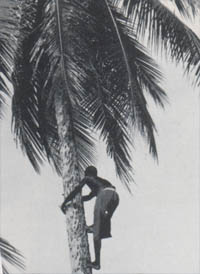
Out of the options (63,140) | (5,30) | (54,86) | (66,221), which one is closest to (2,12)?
(5,30)

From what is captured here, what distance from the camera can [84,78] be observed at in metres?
12.0

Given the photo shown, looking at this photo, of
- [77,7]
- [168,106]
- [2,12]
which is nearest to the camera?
[2,12]

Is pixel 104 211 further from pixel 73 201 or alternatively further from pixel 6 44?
pixel 6 44

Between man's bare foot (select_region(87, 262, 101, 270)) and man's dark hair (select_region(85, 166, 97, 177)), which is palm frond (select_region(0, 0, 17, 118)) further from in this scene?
man's bare foot (select_region(87, 262, 101, 270))

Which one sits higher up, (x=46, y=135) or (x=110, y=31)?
(x=110, y=31)

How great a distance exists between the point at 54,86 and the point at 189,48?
2.02 m

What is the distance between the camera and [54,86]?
11.3m

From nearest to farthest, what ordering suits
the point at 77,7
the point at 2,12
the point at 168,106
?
the point at 2,12, the point at 77,7, the point at 168,106

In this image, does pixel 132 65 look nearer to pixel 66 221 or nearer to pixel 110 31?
pixel 110 31

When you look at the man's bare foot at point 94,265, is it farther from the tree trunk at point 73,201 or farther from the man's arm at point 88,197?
the man's arm at point 88,197

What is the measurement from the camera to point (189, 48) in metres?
12.1

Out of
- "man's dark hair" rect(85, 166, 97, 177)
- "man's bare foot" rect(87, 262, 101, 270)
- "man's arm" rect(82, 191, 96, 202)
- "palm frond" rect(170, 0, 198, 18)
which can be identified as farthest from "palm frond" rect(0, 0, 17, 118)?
"man's bare foot" rect(87, 262, 101, 270)

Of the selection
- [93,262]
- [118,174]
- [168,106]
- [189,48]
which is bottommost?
[93,262]

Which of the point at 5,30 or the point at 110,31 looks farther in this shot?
the point at 110,31
